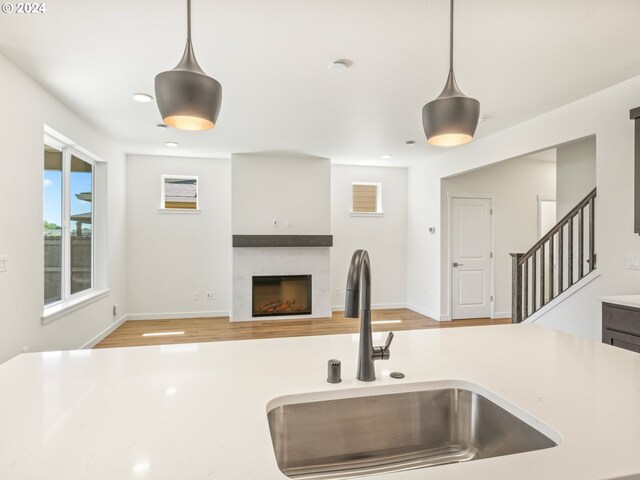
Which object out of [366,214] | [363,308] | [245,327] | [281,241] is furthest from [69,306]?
[366,214]

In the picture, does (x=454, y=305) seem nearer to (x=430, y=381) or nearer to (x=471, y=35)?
(x=471, y=35)

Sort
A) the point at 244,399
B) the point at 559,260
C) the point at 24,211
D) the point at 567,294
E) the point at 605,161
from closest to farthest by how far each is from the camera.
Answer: the point at 244,399 → the point at 24,211 → the point at 605,161 → the point at 567,294 → the point at 559,260

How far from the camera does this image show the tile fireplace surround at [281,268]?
5695mm

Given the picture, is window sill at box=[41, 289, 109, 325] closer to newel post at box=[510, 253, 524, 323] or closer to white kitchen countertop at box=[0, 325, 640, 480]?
white kitchen countertop at box=[0, 325, 640, 480]

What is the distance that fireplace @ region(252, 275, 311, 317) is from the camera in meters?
5.89

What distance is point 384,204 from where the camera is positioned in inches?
262

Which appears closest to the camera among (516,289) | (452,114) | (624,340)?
(452,114)

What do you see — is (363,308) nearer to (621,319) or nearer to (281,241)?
(621,319)

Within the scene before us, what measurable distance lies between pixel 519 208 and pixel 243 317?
15.8 ft

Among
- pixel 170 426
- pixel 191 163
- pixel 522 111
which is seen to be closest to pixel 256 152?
pixel 191 163

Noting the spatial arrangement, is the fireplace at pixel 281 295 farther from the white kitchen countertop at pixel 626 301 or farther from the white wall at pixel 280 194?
the white kitchen countertop at pixel 626 301

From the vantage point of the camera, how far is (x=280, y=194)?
5852 mm

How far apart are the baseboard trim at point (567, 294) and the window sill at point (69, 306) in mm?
4686

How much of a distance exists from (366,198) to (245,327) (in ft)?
10.1
